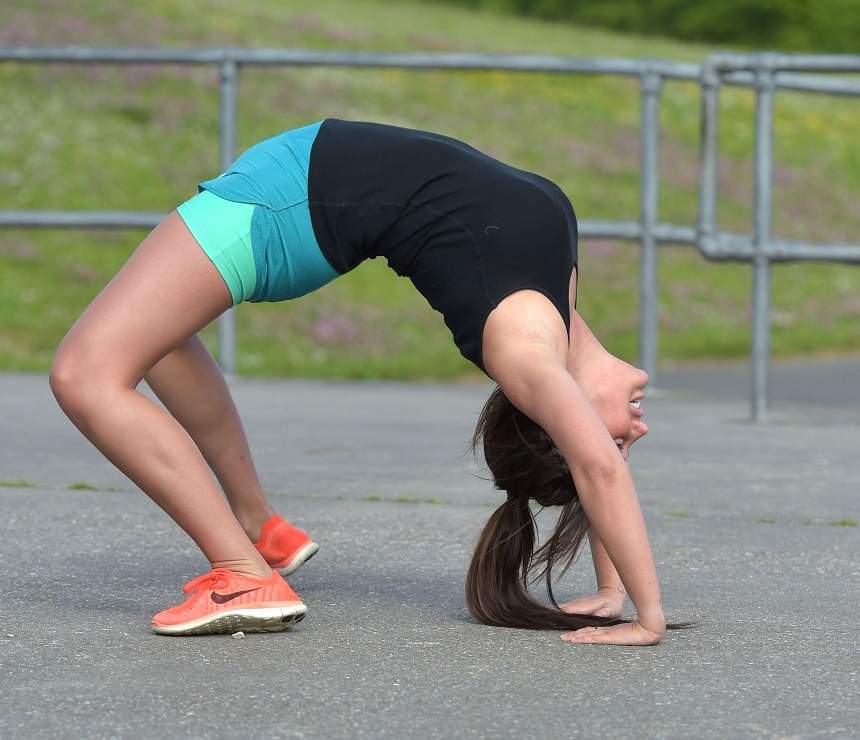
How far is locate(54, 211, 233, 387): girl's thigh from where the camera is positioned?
3072 millimetres

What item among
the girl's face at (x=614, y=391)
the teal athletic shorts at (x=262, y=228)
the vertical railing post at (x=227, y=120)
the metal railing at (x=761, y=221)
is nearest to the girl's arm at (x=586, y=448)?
the girl's face at (x=614, y=391)

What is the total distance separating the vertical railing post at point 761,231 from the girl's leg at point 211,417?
295 centimetres

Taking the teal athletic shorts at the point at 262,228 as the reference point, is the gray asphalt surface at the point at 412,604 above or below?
below

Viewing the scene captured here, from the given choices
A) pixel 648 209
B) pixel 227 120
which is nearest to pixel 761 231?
pixel 648 209

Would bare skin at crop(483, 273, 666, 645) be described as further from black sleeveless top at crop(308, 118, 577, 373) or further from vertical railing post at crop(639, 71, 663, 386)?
vertical railing post at crop(639, 71, 663, 386)

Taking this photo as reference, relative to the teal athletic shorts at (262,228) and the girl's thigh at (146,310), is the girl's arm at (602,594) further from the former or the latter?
the girl's thigh at (146,310)

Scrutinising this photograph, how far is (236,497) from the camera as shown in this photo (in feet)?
11.8

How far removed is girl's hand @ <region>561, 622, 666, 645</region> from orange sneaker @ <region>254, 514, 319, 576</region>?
70 centimetres

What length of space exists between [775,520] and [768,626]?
1133 millimetres

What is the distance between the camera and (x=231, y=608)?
3.10 m

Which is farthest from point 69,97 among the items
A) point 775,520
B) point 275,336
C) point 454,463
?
point 775,520

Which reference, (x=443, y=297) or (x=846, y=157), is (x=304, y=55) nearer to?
(x=443, y=297)

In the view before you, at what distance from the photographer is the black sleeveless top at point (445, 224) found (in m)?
3.11

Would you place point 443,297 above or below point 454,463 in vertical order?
above
